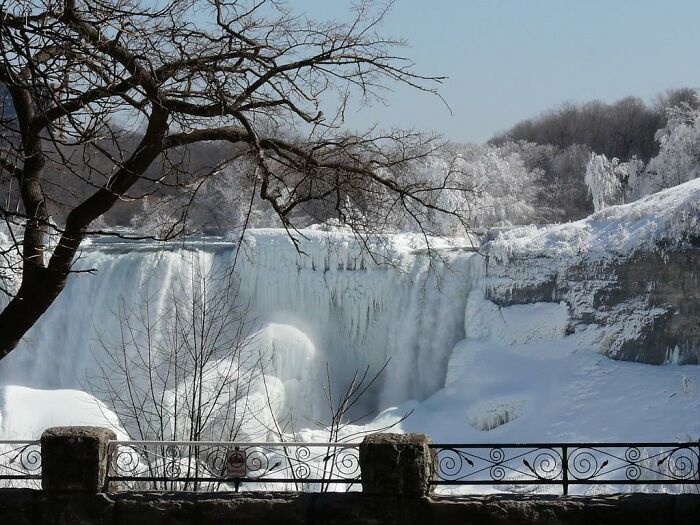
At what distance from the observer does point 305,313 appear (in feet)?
87.6

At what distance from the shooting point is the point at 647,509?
651cm

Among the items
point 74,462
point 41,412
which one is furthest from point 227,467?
point 41,412

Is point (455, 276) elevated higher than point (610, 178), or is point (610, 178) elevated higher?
point (610, 178)

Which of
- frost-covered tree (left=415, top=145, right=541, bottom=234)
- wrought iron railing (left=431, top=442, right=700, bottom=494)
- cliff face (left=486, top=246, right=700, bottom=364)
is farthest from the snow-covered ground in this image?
frost-covered tree (left=415, top=145, right=541, bottom=234)

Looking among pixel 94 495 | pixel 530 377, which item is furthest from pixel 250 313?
pixel 94 495

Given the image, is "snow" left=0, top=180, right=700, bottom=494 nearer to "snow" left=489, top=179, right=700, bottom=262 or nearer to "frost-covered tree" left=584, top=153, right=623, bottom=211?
"snow" left=489, top=179, right=700, bottom=262

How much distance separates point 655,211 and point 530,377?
4.15 metres

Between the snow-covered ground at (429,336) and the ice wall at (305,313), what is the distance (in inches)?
1.3

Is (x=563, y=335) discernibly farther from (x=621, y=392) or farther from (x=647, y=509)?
(x=647, y=509)

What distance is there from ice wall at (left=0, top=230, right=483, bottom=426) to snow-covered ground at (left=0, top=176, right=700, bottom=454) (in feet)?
0.11

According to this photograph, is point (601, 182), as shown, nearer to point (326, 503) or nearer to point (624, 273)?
point (624, 273)

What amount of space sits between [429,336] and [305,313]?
9.56 feet

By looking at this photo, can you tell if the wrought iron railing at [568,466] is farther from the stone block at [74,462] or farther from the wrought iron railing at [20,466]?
the wrought iron railing at [20,466]

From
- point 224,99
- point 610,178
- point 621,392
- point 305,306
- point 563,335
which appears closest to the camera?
point 224,99
